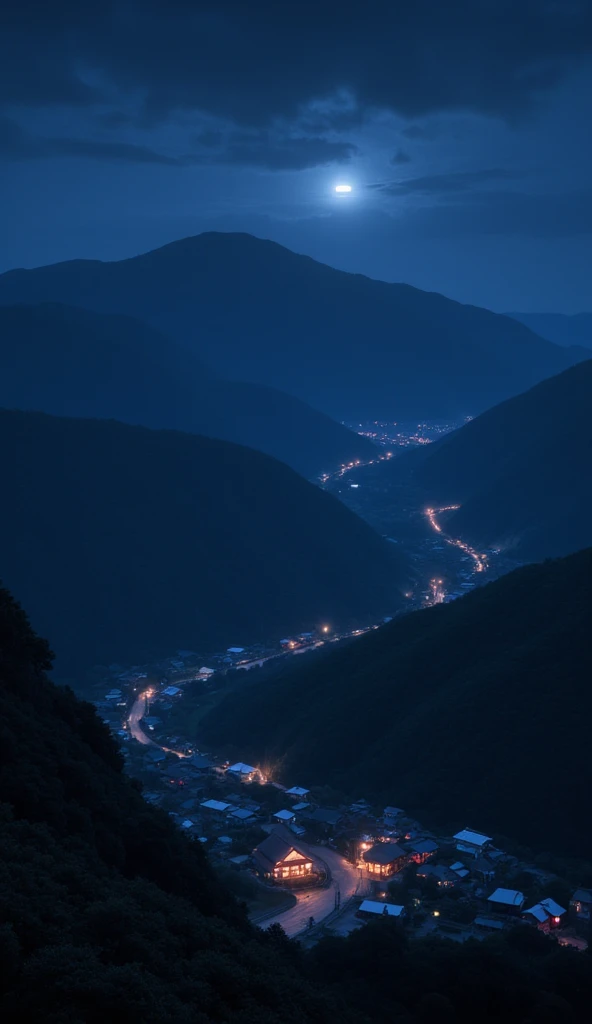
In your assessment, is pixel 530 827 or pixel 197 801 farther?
pixel 197 801

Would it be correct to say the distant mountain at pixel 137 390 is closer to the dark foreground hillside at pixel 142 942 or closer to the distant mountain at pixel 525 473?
the distant mountain at pixel 525 473

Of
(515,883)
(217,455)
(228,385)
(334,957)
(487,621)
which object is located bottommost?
(515,883)

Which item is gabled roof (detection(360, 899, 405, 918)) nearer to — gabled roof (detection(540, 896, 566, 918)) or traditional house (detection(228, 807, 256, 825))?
gabled roof (detection(540, 896, 566, 918))

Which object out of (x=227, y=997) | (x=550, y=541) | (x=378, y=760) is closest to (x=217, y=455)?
(x=550, y=541)

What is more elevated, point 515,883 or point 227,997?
point 227,997

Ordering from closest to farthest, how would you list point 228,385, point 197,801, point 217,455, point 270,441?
1. point 197,801
2. point 217,455
3. point 270,441
4. point 228,385

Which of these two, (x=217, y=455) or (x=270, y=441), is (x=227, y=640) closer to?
(x=217, y=455)

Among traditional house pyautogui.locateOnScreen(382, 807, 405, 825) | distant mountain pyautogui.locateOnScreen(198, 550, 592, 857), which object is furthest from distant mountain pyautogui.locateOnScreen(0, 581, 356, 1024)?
distant mountain pyautogui.locateOnScreen(198, 550, 592, 857)
